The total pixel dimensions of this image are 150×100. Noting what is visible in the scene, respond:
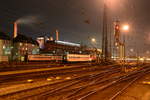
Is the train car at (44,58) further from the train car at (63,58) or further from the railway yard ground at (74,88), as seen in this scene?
the railway yard ground at (74,88)

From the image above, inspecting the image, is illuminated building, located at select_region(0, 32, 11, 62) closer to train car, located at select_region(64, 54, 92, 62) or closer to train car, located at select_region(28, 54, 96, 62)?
train car, located at select_region(28, 54, 96, 62)

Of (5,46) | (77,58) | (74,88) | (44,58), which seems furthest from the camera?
(5,46)

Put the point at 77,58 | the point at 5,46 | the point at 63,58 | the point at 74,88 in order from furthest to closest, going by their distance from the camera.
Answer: the point at 5,46, the point at 77,58, the point at 63,58, the point at 74,88

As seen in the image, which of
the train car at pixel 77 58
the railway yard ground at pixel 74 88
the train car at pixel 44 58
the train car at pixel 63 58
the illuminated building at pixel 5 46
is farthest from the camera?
the illuminated building at pixel 5 46

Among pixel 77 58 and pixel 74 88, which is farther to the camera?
pixel 77 58

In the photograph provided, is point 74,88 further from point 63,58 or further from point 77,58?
point 77,58

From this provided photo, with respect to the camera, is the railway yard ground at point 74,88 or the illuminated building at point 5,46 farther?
the illuminated building at point 5,46

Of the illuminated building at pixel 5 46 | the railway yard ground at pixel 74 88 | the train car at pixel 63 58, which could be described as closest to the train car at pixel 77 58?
the train car at pixel 63 58

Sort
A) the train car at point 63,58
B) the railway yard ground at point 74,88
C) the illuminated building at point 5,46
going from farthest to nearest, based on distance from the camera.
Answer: the illuminated building at point 5,46, the train car at point 63,58, the railway yard ground at point 74,88

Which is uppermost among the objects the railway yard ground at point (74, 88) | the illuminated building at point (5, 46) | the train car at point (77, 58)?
the illuminated building at point (5, 46)

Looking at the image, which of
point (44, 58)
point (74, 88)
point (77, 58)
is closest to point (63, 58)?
point (77, 58)

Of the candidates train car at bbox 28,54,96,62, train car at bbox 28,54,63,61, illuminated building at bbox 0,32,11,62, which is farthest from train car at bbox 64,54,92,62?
illuminated building at bbox 0,32,11,62

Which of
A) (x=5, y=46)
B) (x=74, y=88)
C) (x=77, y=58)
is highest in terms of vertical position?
(x=5, y=46)

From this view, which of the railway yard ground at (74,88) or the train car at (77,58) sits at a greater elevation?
the train car at (77,58)
